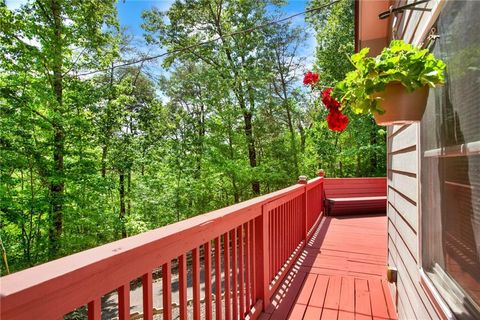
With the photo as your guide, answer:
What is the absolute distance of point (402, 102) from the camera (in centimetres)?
123

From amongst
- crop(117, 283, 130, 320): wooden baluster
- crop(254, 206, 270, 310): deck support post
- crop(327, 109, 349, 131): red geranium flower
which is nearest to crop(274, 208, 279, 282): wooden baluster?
crop(254, 206, 270, 310): deck support post

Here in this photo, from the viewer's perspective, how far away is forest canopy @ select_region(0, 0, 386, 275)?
7203 millimetres

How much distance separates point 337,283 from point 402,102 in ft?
7.38

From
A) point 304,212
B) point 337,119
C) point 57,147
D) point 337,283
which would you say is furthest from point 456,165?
point 57,147

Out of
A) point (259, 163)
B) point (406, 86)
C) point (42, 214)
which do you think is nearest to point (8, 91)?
point (42, 214)

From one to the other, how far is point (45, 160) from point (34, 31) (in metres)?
3.07

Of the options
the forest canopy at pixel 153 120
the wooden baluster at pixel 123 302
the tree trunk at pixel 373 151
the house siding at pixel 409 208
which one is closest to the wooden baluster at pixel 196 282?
the wooden baluster at pixel 123 302

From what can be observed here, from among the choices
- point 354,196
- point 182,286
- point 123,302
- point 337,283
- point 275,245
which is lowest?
point 337,283

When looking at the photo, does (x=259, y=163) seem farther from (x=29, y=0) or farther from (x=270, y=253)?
(x=270, y=253)

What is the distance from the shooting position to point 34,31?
6.95 m

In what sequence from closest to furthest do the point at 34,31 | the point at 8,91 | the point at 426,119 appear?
the point at 426,119
the point at 8,91
the point at 34,31

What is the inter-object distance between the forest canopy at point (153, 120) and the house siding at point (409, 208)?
6637mm

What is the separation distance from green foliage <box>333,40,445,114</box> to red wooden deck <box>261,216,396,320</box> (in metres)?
1.78

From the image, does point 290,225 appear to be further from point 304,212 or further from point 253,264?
point 253,264
